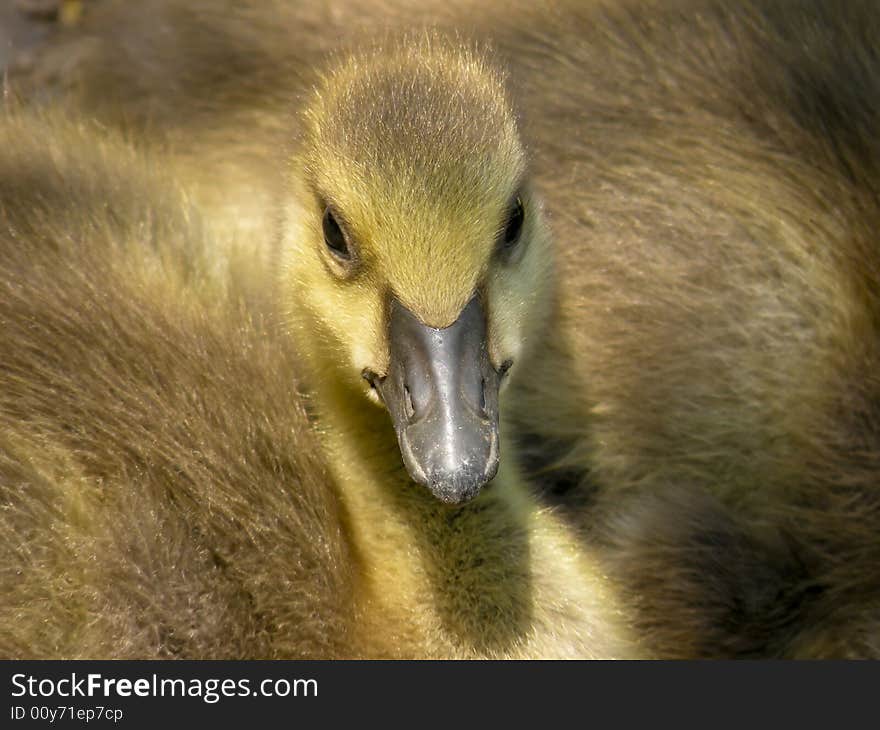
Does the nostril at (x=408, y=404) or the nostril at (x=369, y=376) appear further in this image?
the nostril at (x=369, y=376)

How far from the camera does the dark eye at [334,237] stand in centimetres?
227

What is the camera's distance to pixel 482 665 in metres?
2.36

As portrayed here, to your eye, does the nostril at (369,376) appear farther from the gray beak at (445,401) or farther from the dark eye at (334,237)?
the dark eye at (334,237)

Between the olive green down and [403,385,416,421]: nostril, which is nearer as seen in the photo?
[403,385,416,421]: nostril

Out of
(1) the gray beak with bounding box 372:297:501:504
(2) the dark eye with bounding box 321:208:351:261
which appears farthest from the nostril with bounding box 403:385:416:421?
(2) the dark eye with bounding box 321:208:351:261

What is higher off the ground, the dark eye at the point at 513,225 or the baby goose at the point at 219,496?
the dark eye at the point at 513,225

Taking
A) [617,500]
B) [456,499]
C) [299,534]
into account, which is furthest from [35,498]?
[617,500]

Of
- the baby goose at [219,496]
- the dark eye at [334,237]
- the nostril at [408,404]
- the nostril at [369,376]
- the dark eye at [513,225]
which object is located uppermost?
the dark eye at [513,225]

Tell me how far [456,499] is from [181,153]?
1.32m

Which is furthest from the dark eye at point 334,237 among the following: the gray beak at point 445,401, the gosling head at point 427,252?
the gray beak at point 445,401

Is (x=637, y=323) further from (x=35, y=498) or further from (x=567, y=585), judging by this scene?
(x=35, y=498)

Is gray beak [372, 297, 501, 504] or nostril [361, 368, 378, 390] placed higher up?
gray beak [372, 297, 501, 504]

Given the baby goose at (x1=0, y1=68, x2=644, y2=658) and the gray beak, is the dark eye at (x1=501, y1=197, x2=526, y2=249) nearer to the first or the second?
the baby goose at (x1=0, y1=68, x2=644, y2=658)

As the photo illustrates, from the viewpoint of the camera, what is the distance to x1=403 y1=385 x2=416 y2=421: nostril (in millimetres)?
2111
